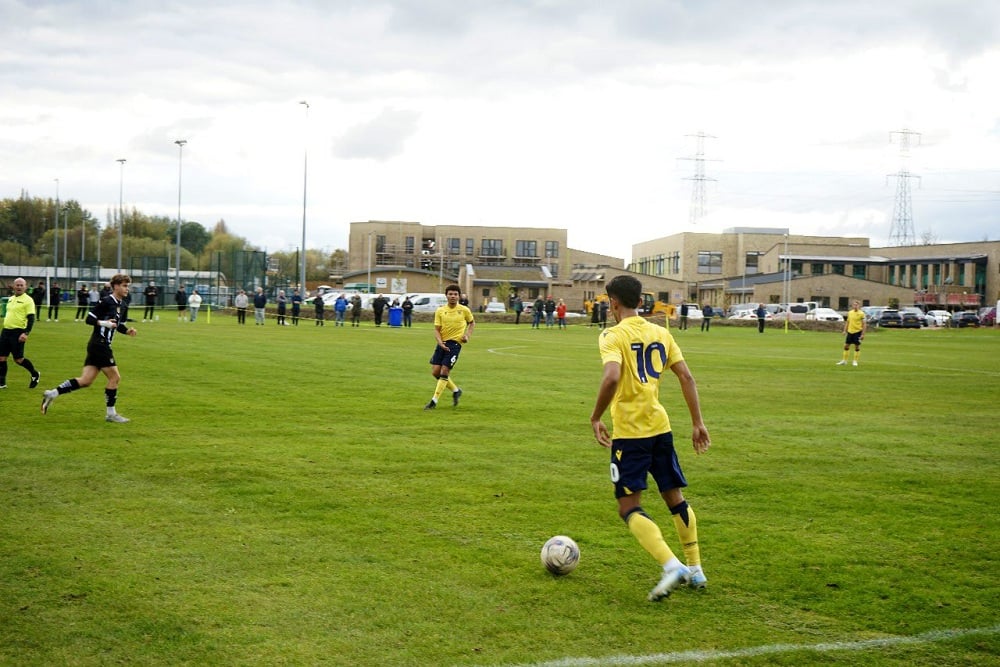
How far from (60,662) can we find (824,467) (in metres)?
8.67

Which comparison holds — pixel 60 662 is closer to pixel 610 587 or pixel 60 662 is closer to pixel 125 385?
pixel 610 587

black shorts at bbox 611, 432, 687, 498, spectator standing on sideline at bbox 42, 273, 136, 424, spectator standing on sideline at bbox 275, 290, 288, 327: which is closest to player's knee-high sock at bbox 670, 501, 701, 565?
black shorts at bbox 611, 432, 687, 498

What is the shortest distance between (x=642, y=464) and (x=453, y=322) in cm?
1032

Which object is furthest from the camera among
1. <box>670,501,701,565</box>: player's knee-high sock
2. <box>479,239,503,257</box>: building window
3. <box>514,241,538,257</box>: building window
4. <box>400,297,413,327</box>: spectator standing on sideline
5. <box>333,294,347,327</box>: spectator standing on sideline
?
<box>479,239,503,257</box>: building window

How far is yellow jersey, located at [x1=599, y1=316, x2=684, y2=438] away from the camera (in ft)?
21.4

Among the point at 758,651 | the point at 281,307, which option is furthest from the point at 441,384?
the point at 281,307

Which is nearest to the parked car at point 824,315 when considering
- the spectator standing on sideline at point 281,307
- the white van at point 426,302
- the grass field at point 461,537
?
the white van at point 426,302

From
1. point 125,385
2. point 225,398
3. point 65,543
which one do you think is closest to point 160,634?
point 65,543

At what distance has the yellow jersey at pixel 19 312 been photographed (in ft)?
58.6

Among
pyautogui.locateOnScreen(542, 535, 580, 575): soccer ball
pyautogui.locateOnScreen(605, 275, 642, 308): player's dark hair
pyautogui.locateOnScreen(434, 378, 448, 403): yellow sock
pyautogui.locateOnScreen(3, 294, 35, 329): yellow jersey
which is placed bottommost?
pyautogui.locateOnScreen(542, 535, 580, 575): soccer ball

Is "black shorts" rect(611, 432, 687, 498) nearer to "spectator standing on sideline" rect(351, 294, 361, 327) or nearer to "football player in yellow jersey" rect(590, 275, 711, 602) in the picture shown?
"football player in yellow jersey" rect(590, 275, 711, 602)

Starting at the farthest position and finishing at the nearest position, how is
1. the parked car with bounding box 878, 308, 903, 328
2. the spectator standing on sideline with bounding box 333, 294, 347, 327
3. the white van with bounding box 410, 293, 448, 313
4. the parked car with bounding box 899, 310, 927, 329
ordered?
1. the parked car with bounding box 899, 310, 927, 329
2. the parked car with bounding box 878, 308, 903, 328
3. the white van with bounding box 410, 293, 448, 313
4. the spectator standing on sideline with bounding box 333, 294, 347, 327

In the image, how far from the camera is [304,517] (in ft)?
27.5

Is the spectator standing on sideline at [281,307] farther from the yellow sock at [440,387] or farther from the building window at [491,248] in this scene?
the building window at [491,248]
